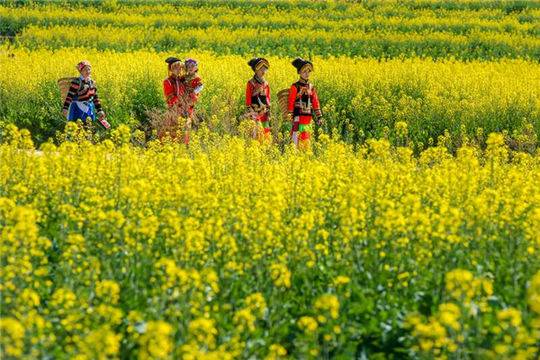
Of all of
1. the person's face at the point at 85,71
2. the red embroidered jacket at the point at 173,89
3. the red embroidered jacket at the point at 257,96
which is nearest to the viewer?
the person's face at the point at 85,71

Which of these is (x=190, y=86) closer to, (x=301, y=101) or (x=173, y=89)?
(x=173, y=89)

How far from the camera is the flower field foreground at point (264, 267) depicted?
4.91m

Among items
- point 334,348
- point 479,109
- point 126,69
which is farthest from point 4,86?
point 334,348

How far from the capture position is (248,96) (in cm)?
1200

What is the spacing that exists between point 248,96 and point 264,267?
5821 millimetres

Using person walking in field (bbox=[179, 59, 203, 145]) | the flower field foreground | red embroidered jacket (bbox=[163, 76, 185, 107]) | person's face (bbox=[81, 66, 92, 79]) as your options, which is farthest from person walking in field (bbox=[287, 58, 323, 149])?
the flower field foreground

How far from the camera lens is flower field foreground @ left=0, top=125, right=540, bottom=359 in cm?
491

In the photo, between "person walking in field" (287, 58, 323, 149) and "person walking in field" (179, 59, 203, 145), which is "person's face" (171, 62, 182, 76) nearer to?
"person walking in field" (179, 59, 203, 145)

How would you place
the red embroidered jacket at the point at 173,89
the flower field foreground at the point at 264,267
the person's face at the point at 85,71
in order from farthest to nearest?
the red embroidered jacket at the point at 173,89
the person's face at the point at 85,71
the flower field foreground at the point at 264,267

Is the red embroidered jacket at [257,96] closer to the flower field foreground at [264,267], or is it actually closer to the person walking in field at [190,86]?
the person walking in field at [190,86]

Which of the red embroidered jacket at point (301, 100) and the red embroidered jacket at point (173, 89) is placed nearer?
the red embroidered jacket at point (301, 100)

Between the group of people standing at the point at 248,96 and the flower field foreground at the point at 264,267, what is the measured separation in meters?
3.73

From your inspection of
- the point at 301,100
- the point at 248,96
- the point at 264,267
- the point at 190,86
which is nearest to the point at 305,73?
the point at 301,100

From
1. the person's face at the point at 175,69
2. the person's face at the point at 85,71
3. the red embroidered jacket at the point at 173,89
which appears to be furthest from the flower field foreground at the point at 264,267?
the person's face at the point at 175,69
